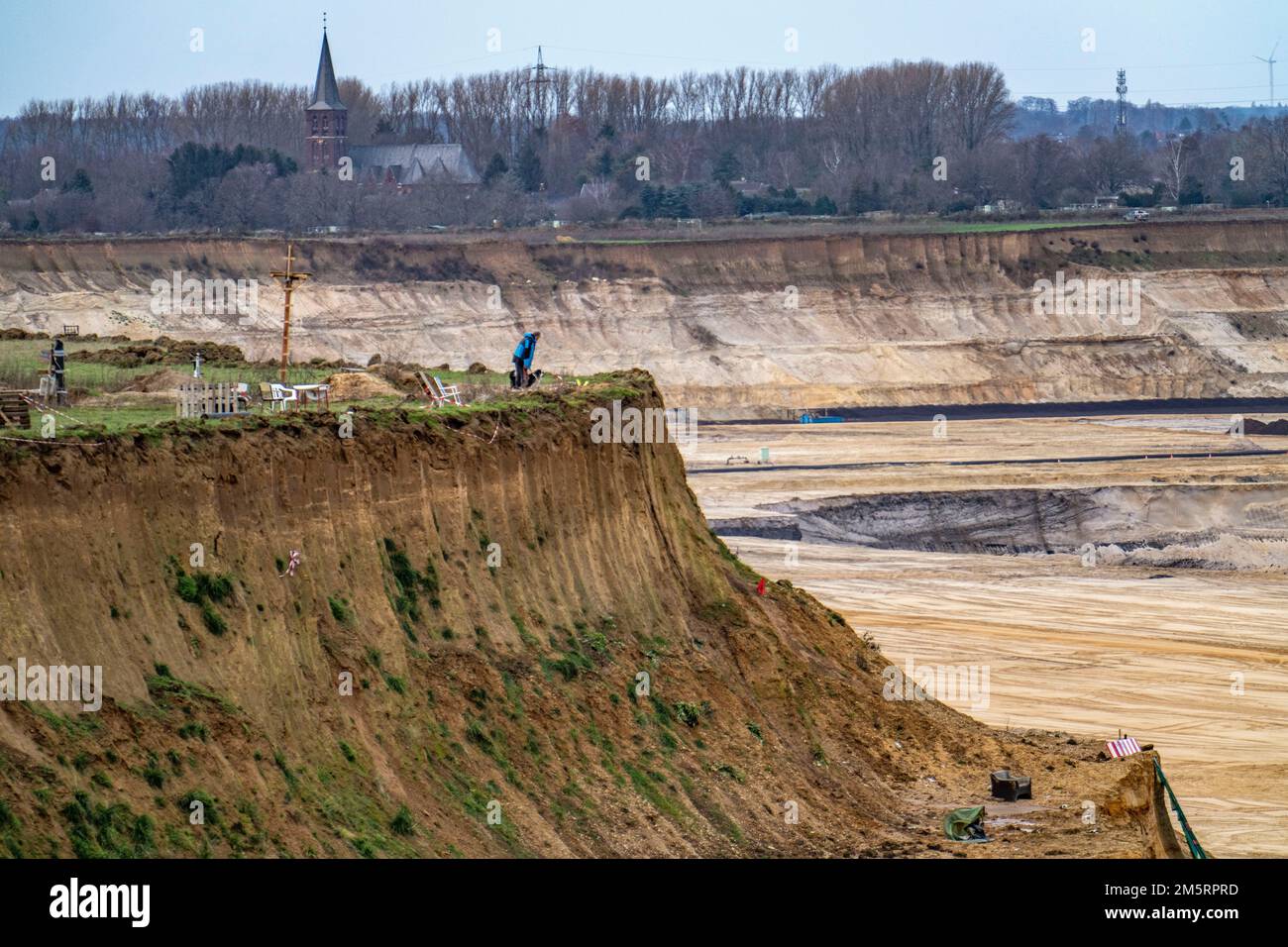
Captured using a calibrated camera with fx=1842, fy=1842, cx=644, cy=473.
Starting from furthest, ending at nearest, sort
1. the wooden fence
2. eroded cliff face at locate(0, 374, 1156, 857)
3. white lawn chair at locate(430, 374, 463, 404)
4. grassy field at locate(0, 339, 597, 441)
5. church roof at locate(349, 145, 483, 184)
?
church roof at locate(349, 145, 483, 184) < white lawn chair at locate(430, 374, 463, 404) < the wooden fence < grassy field at locate(0, 339, 597, 441) < eroded cliff face at locate(0, 374, 1156, 857)

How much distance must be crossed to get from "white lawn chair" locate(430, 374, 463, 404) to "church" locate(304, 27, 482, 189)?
113 meters

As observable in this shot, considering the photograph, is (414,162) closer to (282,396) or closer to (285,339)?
(285,339)

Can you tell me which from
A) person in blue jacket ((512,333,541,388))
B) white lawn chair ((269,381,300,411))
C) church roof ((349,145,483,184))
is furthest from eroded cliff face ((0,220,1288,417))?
white lawn chair ((269,381,300,411))

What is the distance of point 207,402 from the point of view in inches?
835

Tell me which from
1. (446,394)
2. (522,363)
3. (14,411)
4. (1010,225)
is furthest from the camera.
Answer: (1010,225)

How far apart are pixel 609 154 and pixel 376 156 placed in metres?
18.3

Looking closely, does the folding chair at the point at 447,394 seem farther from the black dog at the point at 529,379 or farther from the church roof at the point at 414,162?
the church roof at the point at 414,162

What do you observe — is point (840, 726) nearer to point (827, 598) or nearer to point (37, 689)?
point (37, 689)

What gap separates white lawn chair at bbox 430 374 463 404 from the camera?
2536cm

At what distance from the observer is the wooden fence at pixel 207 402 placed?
69.0 ft

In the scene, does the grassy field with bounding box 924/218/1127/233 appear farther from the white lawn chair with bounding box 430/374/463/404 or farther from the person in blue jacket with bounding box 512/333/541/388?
the white lawn chair with bounding box 430/374/463/404

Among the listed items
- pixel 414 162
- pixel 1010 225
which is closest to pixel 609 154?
pixel 414 162

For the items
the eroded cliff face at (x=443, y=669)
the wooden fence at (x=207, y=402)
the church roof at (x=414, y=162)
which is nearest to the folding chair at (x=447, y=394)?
the eroded cliff face at (x=443, y=669)
